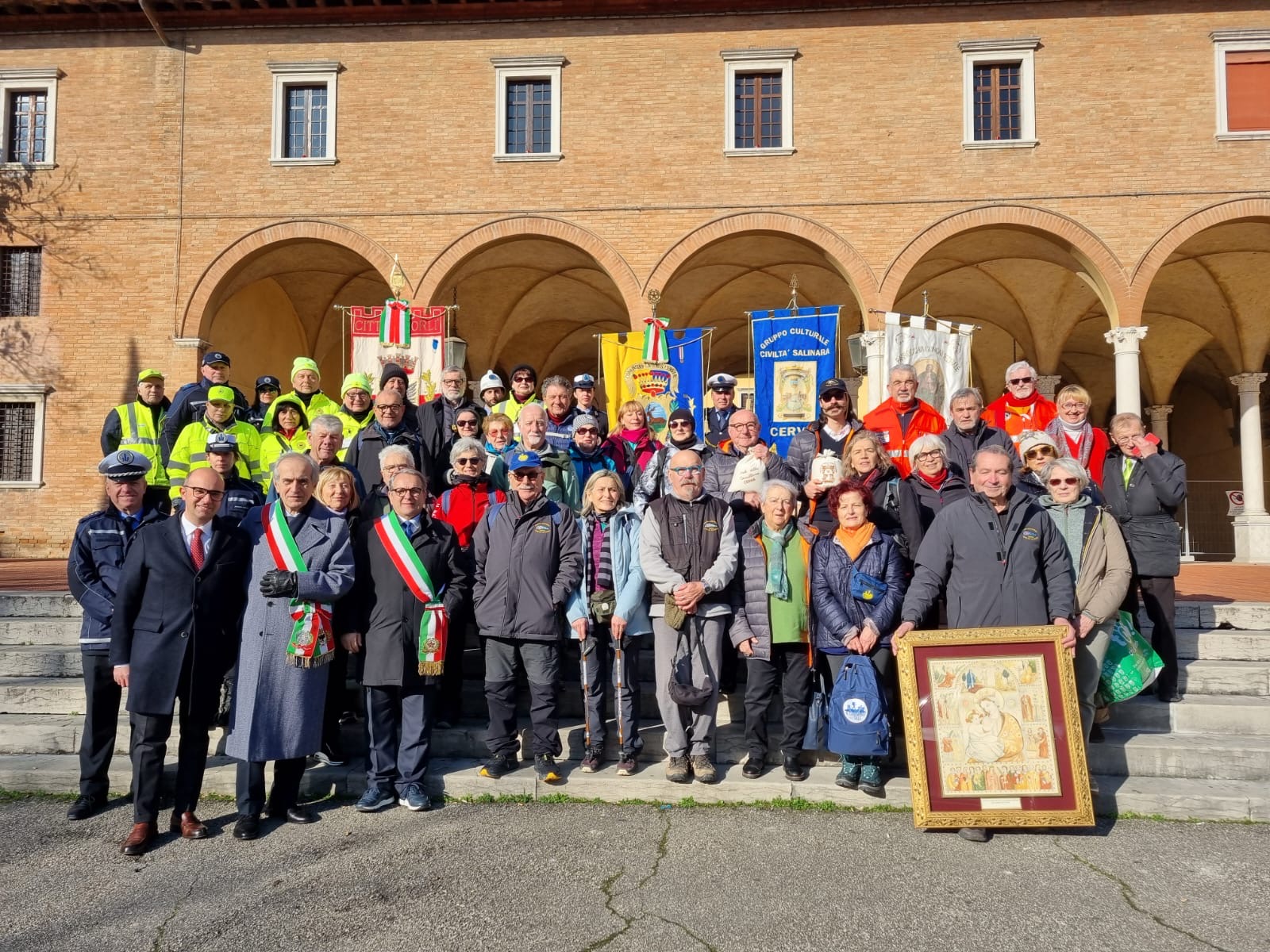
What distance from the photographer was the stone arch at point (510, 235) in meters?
14.1

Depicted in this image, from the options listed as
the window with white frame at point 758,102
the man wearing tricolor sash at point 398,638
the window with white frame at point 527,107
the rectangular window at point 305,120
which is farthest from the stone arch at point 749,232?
the man wearing tricolor sash at point 398,638

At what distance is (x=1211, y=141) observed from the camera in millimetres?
13320

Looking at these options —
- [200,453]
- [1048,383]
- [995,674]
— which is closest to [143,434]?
[200,453]

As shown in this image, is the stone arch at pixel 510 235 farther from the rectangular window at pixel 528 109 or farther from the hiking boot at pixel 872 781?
the hiking boot at pixel 872 781

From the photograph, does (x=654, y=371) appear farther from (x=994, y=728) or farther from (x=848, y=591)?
(x=994, y=728)

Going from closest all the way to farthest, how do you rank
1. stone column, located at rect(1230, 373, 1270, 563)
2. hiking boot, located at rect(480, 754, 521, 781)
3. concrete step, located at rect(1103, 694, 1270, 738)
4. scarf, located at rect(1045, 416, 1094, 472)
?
1. hiking boot, located at rect(480, 754, 521, 781)
2. concrete step, located at rect(1103, 694, 1270, 738)
3. scarf, located at rect(1045, 416, 1094, 472)
4. stone column, located at rect(1230, 373, 1270, 563)

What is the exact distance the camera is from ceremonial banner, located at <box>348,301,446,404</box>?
12688 millimetres

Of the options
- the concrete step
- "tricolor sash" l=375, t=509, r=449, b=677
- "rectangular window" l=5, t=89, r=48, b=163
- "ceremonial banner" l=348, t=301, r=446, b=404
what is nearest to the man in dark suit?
"tricolor sash" l=375, t=509, r=449, b=677

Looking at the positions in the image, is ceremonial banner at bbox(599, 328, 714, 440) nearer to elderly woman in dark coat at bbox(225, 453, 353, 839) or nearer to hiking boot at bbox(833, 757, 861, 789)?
hiking boot at bbox(833, 757, 861, 789)

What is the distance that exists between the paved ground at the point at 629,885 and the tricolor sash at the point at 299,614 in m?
0.97

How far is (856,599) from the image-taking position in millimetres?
4809

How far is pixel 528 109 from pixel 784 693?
1234 cm

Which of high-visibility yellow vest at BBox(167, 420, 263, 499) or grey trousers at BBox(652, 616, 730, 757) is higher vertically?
high-visibility yellow vest at BBox(167, 420, 263, 499)

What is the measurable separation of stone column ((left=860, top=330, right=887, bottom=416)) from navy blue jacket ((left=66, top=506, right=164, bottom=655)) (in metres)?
10.7
